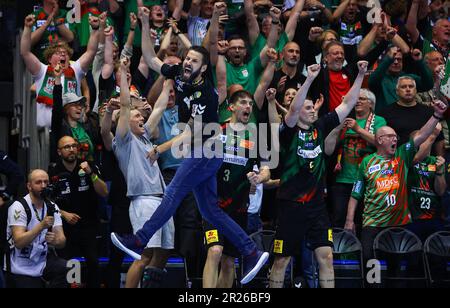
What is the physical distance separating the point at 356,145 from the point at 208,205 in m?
3.01

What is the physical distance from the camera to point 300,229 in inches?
484

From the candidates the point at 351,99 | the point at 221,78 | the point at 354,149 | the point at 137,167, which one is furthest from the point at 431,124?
the point at 137,167

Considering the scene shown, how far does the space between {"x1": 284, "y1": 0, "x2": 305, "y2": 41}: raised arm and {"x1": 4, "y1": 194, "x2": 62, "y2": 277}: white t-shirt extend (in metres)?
4.91

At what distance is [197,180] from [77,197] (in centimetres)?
193

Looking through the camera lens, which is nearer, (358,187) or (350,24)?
(358,187)

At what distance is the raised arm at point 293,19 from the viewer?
1553 cm

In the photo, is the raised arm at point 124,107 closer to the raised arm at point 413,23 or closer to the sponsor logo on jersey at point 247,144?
the sponsor logo on jersey at point 247,144

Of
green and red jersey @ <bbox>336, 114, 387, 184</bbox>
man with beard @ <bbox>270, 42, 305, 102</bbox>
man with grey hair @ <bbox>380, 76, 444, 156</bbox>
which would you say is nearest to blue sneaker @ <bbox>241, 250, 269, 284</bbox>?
green and red jersey @ <bbox>336, 114, 387, 184</bbox>

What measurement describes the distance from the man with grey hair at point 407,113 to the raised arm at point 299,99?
7.95 ft

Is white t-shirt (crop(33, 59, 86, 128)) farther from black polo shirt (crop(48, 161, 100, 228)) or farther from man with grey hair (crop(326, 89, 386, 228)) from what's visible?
man with grey hair (crop(326, 89, 386, 228))

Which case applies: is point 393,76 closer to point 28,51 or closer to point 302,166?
point 302,166

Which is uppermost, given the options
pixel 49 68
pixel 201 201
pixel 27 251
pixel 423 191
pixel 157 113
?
pixel 49 68

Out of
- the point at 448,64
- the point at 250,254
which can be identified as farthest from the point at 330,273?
the point at 448,64
